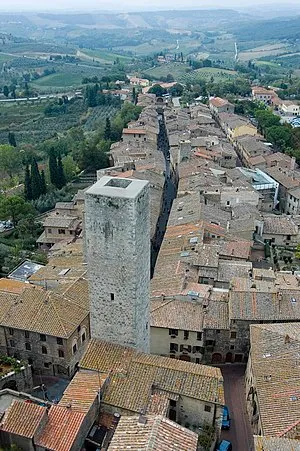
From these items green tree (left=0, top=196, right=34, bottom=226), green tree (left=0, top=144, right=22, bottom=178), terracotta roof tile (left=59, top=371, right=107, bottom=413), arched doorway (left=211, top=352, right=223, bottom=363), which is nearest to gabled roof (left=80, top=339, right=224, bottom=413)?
terracotta roof tile (left=59, top=371, right=107, bottom=413)

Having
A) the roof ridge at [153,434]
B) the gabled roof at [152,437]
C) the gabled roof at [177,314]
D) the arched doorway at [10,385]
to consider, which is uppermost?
the roof ridge at [153,434]

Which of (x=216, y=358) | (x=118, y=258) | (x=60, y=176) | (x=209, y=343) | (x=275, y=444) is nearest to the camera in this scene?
(x=275, y=444)

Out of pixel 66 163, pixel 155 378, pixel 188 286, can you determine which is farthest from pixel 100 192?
pixel 66 163

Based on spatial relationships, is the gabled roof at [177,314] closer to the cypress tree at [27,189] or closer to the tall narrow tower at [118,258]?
the tall narrow tower at [118,258]

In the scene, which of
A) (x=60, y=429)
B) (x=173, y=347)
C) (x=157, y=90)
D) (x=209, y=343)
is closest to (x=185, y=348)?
(x=173, y=347)

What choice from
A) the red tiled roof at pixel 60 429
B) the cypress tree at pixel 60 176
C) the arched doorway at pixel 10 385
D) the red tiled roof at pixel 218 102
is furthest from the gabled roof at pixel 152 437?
the red tiled roof at pixel 218 102

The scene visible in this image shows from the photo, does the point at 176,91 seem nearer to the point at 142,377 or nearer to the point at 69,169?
the point at 69,169

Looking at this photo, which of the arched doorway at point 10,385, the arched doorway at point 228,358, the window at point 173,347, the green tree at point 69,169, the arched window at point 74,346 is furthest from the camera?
the green tree at point 69,169
